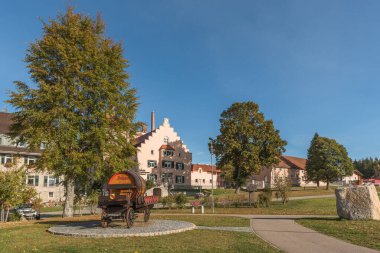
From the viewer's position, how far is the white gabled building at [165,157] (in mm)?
66625

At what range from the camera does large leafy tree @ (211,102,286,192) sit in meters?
54.9

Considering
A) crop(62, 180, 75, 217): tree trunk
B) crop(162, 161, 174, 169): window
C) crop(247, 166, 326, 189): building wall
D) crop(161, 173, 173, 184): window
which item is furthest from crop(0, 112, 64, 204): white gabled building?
crop(247, 166, 326, 189): building wall

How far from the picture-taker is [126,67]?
30.0 metres

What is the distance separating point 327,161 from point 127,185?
57208 millimetres

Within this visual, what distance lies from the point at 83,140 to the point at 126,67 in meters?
7.76

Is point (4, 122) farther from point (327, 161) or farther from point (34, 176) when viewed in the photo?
point (327, 161)

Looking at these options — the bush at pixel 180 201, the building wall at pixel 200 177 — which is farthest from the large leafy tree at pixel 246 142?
the building wall at pixel 200 177

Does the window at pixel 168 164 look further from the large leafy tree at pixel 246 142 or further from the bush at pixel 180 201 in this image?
the bush at pixel 180 201

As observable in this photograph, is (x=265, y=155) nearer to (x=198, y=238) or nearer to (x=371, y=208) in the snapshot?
(x=371, y=208)

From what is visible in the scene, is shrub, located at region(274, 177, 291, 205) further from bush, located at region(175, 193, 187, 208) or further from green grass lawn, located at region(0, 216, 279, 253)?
green grass lawn, located at region(0, 216, 279, 253)

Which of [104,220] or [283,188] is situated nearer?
[104,220]

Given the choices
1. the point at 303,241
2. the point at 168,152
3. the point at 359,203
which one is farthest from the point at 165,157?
the point at 303,241

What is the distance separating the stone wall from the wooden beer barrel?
11593 millimetres

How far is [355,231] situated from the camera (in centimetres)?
1505
